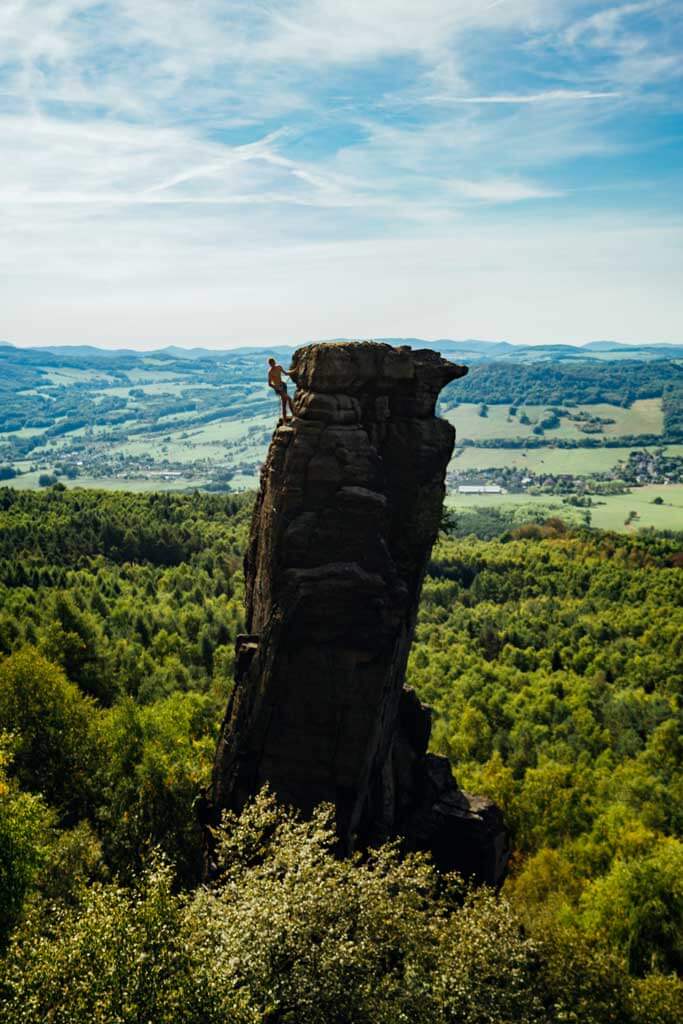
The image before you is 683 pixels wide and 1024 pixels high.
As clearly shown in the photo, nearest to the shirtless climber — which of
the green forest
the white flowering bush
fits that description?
the green forest

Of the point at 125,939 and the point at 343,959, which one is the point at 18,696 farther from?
the point at 343,959

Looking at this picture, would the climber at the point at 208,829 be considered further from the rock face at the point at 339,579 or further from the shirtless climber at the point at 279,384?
the shirtless climber at the point at 279,384

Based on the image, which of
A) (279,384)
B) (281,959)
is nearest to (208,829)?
(281,959)

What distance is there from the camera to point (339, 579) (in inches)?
1182

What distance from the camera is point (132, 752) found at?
48500 millimetres

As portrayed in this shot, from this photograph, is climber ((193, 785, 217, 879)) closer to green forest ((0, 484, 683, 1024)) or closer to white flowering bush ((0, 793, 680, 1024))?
green forest ((0, 484, 683, 1024))

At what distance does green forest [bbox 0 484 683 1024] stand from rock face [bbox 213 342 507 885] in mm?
2635

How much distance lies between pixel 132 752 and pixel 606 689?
7149cm

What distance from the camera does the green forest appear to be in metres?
19.8

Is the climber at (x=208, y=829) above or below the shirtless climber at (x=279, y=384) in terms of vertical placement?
below

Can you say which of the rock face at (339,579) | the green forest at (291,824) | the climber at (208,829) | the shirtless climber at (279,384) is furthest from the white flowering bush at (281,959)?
the shirtless climber at (279,384)

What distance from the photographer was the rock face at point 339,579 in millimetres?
30234

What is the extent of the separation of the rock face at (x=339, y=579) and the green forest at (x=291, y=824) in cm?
263

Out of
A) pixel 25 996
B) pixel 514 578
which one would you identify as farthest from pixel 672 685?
pixel 25 996
